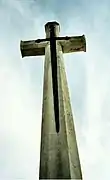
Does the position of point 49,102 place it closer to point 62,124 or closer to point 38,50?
point 62,124

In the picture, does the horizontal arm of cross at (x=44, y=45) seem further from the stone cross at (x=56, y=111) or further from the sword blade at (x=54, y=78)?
the sword blade at (x=54, y=78)

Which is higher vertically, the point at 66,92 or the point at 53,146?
the point at 66,92

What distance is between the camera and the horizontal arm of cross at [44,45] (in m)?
11.6

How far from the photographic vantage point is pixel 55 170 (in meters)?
7.60

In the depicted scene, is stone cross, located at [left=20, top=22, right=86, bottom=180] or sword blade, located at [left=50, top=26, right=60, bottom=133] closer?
stone cross, located at [left=20, top=22, right=86, bottom=180]

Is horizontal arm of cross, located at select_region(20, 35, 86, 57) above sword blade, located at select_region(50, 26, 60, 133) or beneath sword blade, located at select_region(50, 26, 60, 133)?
above

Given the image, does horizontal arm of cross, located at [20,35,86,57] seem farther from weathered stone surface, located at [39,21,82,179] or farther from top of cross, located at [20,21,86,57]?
weathered stone surface, located at [39,21,82,179]

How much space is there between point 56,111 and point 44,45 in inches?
126

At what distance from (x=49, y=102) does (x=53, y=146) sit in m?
1.49

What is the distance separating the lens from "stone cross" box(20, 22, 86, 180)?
772 cm

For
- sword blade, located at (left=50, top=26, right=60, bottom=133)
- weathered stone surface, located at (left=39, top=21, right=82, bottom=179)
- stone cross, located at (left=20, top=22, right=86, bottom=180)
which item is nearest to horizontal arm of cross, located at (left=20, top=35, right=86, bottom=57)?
stone cross, located at (left=20, top=22, right=86, bottom=180)

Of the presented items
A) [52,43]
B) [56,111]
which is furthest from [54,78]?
[52,43]

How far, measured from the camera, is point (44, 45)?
11578 mm

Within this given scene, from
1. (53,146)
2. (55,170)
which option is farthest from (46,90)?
(55,170)
